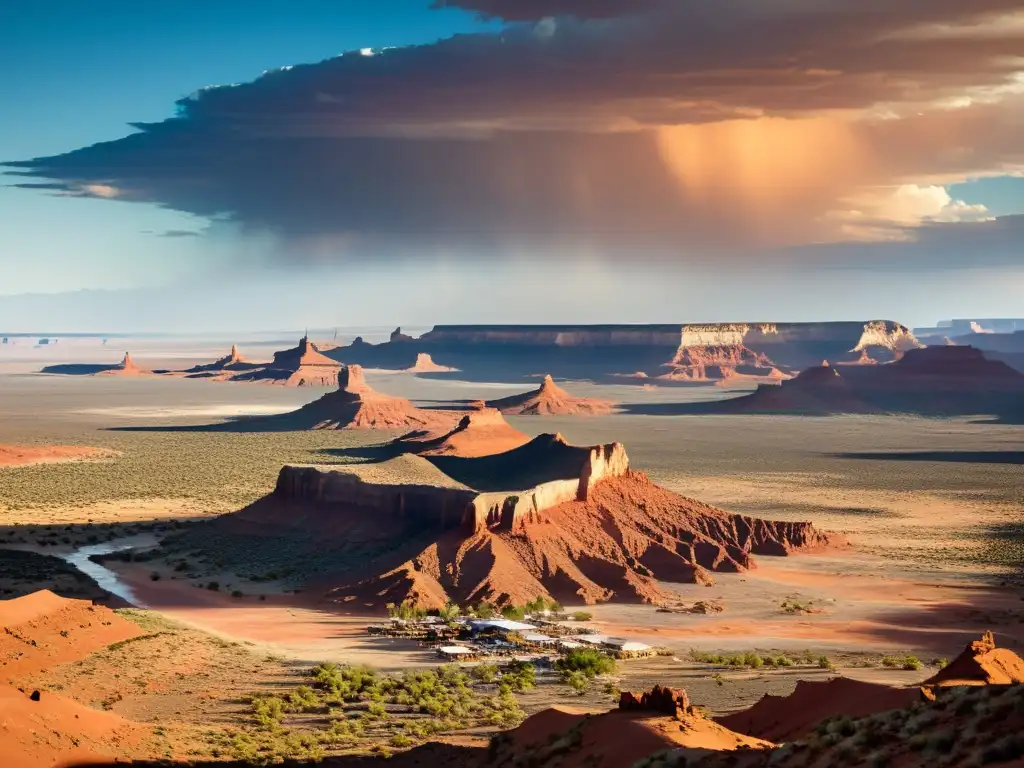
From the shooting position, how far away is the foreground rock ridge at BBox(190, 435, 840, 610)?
58.6 metres

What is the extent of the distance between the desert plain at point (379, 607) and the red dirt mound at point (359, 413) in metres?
34.0

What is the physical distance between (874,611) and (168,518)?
45865 millimetres

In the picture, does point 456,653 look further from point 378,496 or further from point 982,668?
point 378,496

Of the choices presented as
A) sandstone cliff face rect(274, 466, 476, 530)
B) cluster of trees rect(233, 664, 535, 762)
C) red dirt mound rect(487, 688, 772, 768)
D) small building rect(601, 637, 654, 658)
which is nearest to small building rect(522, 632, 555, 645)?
small building rect(601, 637, 654, 658)

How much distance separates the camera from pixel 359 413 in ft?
547

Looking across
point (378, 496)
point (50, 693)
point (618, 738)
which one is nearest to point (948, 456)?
point (378, 496)

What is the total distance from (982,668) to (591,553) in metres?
32.5

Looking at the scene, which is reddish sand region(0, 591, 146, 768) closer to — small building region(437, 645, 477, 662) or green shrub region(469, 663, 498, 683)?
small building region(437, 645, 477, 662)

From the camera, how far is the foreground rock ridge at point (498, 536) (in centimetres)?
5862

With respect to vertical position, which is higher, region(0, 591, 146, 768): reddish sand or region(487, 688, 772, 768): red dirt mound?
region(487, 688, 772, 768): red dirt mound

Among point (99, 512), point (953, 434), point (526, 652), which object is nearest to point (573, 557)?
point (526, 652)

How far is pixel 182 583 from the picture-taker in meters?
62.3

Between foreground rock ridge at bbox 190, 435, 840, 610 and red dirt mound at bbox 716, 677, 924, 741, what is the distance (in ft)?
81.6

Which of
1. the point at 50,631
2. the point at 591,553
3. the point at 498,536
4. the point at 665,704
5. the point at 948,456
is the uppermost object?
the point at 665,704
